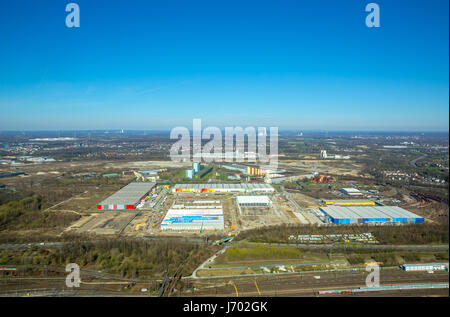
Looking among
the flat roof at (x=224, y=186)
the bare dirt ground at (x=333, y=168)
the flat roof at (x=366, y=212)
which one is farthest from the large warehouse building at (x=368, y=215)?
the bare dirt ground at (x=333, y=168)

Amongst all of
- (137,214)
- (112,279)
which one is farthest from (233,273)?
(137,214)

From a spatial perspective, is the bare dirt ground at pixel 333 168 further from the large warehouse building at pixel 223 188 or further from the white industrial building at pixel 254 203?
the white industrial building at pixel 254 203

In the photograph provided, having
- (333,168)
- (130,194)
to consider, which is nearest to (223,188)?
(130,194)

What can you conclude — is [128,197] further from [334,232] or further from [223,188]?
[334,232]

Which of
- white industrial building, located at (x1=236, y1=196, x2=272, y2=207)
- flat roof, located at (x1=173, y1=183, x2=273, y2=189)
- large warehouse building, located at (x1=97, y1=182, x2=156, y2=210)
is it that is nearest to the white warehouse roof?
white industrial building, located at (x1=236, y1=196, x2=272, y2=207)

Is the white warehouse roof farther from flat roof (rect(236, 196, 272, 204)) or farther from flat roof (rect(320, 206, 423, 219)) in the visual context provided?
flat roof (rect(320, 206, 423, 219))
